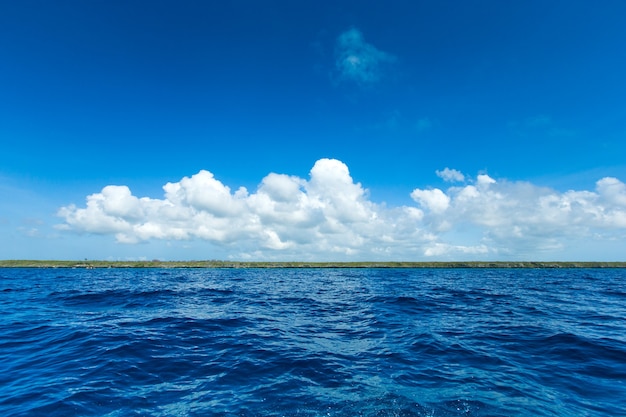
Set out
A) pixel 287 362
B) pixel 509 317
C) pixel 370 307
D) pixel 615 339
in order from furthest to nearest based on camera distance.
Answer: pixel 370 307 → pixel 509 317 → pixel 615 339 → pixel 287 362

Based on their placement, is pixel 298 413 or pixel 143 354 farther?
pixel 143 354

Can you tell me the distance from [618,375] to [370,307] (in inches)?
724

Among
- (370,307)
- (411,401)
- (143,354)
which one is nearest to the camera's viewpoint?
(411,401)

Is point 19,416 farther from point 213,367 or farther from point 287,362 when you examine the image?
point 287,362

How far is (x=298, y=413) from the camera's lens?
938 cm

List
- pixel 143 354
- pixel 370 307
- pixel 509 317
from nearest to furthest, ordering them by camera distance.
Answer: pixel 143 354 → pixel 509 317 → pixel 370 307

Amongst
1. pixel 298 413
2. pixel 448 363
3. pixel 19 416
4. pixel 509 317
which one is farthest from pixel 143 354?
pixel 509 317

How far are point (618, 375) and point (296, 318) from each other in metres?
17.6

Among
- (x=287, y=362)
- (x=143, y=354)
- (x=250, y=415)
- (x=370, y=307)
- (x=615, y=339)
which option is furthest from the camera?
(x=370, y=307)

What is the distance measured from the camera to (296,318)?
958 inches

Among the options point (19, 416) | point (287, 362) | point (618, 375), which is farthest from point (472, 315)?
point (19, 416)

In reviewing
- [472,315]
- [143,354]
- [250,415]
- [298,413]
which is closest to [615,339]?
[472,315]

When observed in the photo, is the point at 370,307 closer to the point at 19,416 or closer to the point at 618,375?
the point at 618,375

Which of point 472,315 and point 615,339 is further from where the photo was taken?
point 472,315
